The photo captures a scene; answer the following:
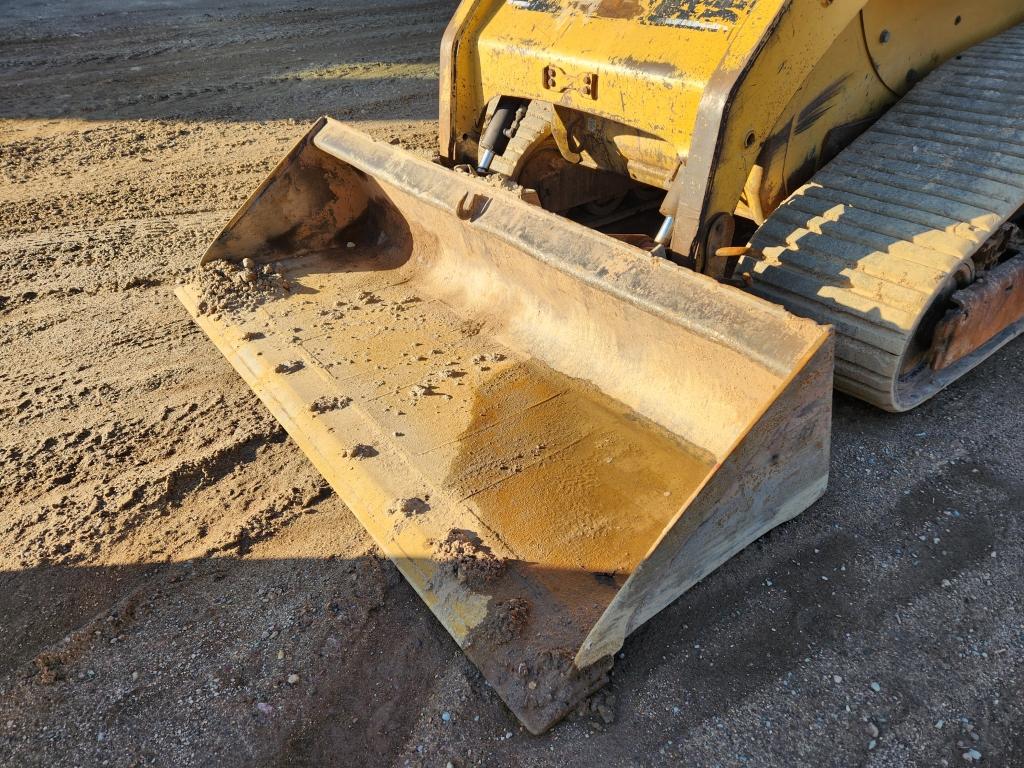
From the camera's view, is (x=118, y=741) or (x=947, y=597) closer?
(x=118, y=741)

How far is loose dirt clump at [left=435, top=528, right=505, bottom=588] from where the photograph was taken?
2.23 metres

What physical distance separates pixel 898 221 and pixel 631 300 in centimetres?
116

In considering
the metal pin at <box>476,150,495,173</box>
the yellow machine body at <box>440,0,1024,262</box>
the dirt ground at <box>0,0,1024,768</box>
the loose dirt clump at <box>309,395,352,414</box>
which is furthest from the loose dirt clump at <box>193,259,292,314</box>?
the yellow machine body at <box>440,0,1024,262</box>

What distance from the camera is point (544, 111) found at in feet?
12.2

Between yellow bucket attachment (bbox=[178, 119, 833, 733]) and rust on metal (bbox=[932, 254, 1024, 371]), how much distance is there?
0.83 metres

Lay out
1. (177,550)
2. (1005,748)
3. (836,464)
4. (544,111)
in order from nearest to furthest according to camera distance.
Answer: (1005,748) → (177,550) → (836,464) → (544,111)

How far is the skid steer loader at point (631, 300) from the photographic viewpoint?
86.4 inches

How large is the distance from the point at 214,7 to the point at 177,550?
13154 mm

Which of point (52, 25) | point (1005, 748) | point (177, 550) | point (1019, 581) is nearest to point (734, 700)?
point (1005, 748)

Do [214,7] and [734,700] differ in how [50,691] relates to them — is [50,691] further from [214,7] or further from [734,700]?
[214,7]

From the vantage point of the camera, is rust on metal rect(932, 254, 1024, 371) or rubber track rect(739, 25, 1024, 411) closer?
rubber track rect(739, 25, 1024, 411)

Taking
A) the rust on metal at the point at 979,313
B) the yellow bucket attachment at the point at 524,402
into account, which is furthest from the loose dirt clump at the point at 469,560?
the rust on metal at the point at 979,313

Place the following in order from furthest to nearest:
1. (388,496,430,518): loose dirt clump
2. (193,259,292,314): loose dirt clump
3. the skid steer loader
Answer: (193,259,292,314): loose dirt clump
(388,496,430,518): loose dirt clump
the skid steer loader

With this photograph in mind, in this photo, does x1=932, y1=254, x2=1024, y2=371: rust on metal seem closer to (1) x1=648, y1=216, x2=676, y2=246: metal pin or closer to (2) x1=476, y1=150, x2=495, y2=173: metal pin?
(1) x1=648, y1=216, x2=676, y2=246: metal pin
